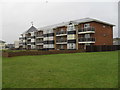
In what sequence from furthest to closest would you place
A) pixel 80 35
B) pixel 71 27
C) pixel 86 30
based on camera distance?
pixel 71 27
pixel 80 35
pixel 86 30

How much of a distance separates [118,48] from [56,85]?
114 feet

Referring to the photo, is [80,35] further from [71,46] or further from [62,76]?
[62,76]

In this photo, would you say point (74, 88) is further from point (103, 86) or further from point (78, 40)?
point (78, 40)

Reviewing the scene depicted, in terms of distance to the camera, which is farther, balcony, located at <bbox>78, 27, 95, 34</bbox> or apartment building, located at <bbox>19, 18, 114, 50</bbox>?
apartment building, located at <bbox>19, 18, 114, 50</bbox>

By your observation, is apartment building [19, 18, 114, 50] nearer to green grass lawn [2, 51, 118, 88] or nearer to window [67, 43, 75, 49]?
window [67, 43, 75, 49]

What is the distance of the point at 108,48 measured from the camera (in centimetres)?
3116

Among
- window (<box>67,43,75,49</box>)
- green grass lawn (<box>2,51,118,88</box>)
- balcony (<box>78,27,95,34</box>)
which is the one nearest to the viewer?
green grass lawn (<box>2,51,118,88</box>)

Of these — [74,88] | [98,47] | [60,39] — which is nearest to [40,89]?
[74,88]

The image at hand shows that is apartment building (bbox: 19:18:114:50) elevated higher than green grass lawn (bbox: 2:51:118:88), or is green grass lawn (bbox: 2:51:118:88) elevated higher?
apartment building (bbox: 19:18:114:50)

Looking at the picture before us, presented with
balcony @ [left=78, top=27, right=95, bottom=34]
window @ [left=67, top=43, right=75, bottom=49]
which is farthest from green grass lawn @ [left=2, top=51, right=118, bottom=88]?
window @ [left=67, top=43, right=75, bottom=49]

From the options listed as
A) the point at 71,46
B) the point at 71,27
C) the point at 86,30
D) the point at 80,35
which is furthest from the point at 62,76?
the point at 71,27

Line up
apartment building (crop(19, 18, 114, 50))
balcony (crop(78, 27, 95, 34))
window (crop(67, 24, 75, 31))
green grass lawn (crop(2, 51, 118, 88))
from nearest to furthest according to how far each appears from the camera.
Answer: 1. green grass lawn (crop(2, 51, 118, 88))
2. balcony (crop(78, 27, 95, 34))
3. apartment building (crop(19, 18, 114, 50))
4. window (crop(67, 24, 75, 31))

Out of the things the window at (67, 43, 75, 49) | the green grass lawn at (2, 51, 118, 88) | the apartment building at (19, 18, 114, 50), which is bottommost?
the green grass lawn at (2, 51, 118, 88)

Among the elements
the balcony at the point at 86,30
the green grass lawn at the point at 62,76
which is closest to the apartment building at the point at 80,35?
the balcony at the point at 86,30
